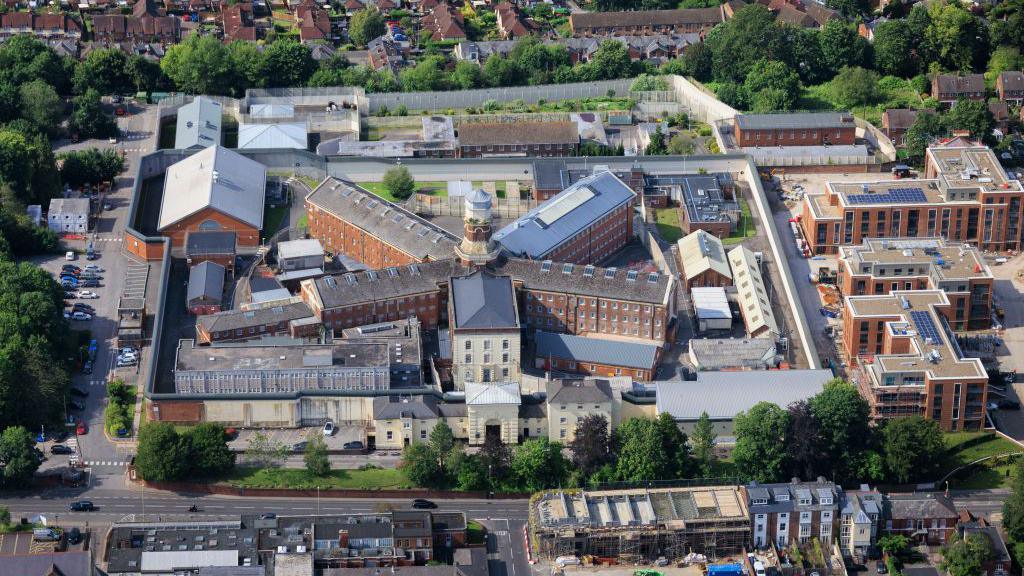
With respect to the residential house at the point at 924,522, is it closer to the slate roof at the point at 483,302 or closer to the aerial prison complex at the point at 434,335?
the aerial prison complex at the point at 434,335

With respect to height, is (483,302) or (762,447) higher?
(483,302)

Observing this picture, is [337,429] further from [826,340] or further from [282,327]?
[826,340]

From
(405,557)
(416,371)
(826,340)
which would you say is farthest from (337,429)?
(826,340)

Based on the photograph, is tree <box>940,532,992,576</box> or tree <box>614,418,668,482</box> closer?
tree <box>940,532,992,576</box>

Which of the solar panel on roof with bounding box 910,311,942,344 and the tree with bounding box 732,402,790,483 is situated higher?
the solar panel on roof with bounding box 910,311,942,344

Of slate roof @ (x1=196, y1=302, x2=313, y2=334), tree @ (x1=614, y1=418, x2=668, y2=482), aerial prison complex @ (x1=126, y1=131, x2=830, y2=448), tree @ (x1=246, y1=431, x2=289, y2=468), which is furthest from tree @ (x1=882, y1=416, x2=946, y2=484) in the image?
slate roof @ (x1=196, y1=302, x2=313, y2=334)

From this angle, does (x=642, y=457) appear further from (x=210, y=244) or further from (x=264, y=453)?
(x=210, y=244)

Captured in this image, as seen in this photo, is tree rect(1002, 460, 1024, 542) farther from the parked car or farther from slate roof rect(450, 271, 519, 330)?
the parked car

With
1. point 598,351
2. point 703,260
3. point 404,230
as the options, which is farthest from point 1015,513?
point 404,230
